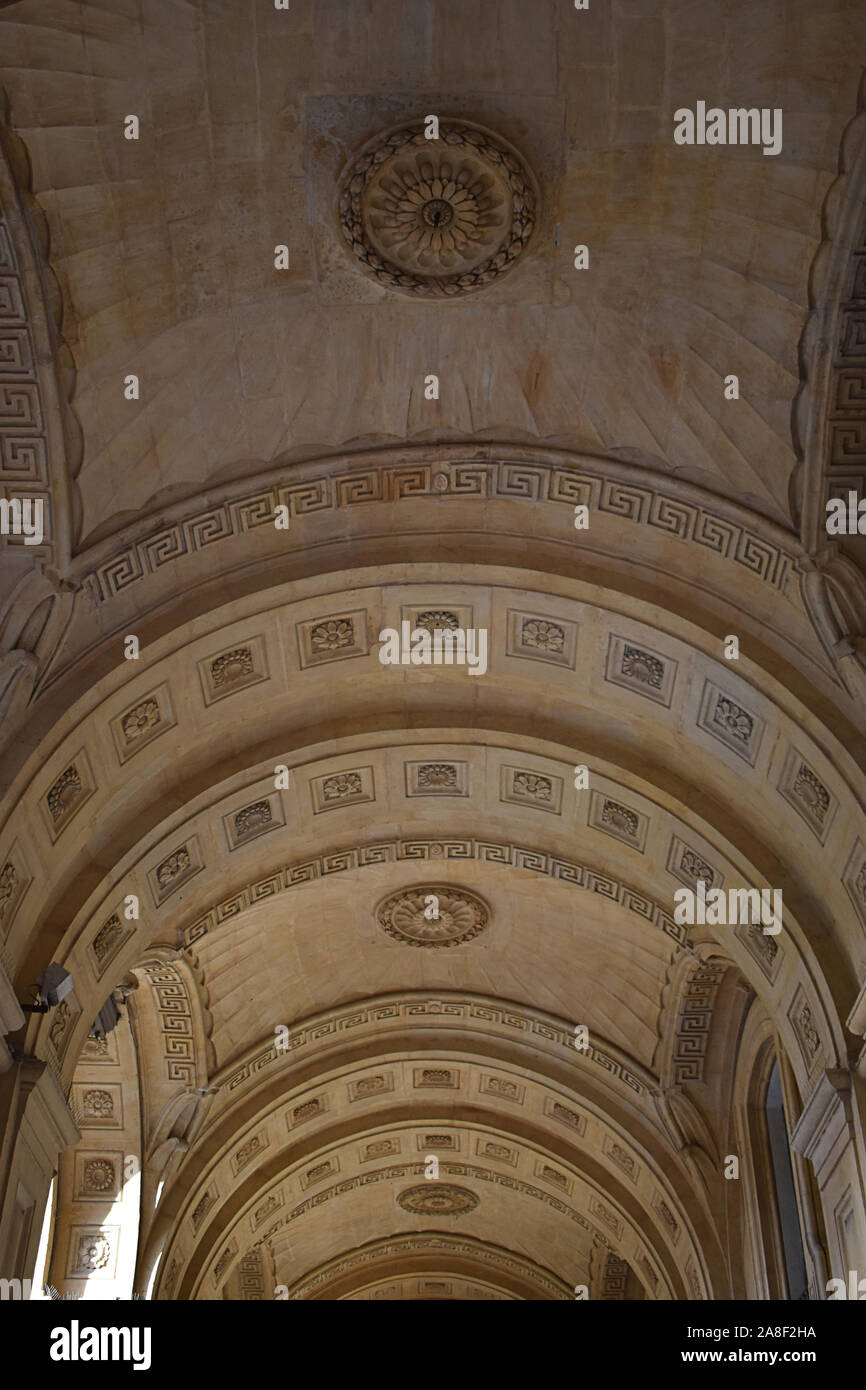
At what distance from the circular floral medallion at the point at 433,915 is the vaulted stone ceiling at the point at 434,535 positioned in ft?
0.51

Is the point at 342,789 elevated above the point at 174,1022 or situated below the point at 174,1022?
above

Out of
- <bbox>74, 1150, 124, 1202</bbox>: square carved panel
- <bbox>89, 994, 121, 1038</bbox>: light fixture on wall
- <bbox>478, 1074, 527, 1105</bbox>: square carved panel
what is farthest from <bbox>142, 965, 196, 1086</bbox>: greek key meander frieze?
<bbox>478, 1074, 527, 1105</bbox>: square carved panel

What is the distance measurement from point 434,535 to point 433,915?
6041 millimetres

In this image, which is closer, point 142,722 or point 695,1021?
point 142,722

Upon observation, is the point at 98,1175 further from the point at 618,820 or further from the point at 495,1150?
the point at 618,820

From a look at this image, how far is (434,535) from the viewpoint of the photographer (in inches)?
444

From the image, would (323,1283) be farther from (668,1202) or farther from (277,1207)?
(668,1202)

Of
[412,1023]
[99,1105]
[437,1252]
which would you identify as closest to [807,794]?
[412,1023]

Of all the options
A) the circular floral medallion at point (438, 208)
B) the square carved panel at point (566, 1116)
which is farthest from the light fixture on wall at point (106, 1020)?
the circular floral medallion at point (438, 208)

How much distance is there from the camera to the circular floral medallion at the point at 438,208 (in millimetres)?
8914

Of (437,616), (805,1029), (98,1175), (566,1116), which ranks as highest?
(437,616)

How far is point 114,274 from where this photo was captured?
925cm
